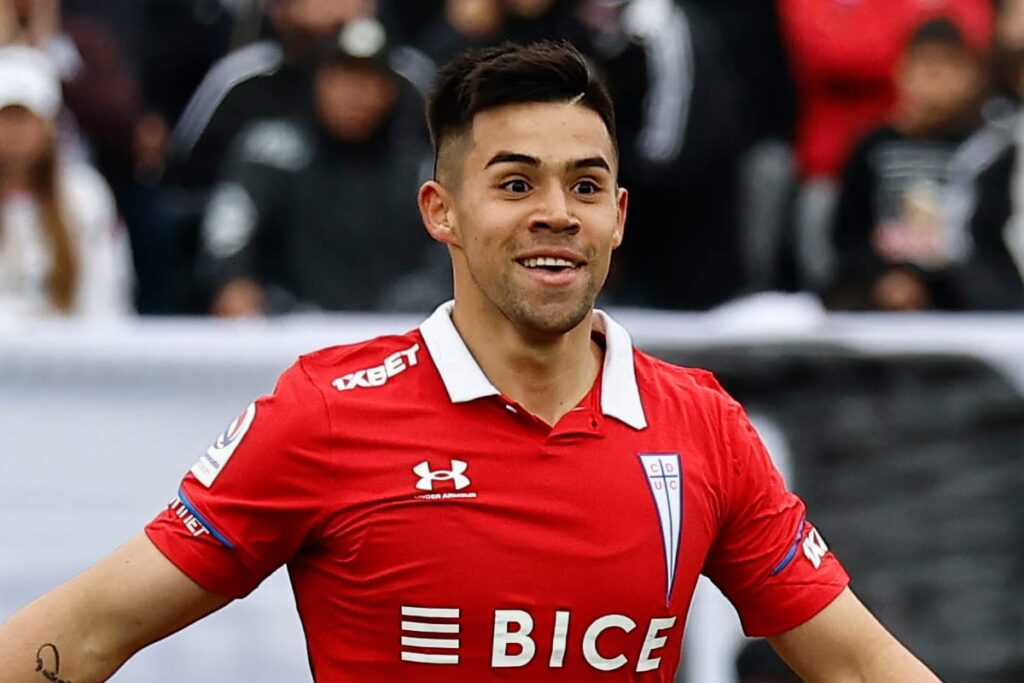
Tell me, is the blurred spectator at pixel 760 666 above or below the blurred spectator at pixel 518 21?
below

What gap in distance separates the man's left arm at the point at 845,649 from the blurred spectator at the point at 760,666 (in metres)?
2.36

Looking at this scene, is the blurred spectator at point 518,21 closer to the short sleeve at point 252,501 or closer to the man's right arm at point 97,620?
the short sleeve at point 252,501

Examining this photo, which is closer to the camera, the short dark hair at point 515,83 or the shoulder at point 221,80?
the short dark hair at point 515,83

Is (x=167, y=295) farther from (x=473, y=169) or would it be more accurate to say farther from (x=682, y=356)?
(x=473, y=169)

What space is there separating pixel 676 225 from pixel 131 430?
282 cm

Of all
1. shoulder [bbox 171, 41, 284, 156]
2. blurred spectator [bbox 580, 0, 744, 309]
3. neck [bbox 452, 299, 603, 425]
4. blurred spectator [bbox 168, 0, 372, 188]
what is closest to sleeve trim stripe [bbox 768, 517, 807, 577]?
neck [bbox 452, 299, 603, 425]

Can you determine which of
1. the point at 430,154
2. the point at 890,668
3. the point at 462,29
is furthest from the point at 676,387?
the point at 462,29

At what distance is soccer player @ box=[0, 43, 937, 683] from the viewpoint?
383 centimetres

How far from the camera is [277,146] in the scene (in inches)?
325

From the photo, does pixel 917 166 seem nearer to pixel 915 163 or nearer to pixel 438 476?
pixel 915 163

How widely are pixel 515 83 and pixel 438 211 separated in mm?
317

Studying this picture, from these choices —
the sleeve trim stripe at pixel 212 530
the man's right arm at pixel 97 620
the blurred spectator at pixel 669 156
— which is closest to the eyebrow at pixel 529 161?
the sleeve trim stripe at pixel 212 530

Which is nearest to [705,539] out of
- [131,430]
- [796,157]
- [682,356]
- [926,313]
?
[682,356]

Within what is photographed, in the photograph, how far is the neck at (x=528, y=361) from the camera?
13.2 ft
